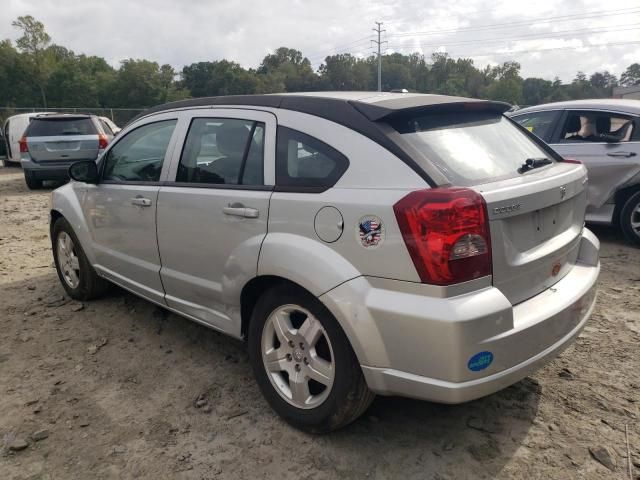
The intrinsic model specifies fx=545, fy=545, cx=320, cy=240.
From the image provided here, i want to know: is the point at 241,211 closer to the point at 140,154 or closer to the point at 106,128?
the point at 140,154

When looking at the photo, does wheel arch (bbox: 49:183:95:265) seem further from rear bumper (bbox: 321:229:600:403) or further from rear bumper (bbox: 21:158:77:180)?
rear bumper (bbox: 21:158:77:180)

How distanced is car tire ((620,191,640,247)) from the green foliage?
2916cm

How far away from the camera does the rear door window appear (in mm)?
6680

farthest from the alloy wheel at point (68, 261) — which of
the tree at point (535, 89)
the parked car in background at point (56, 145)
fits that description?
the tree at point (535, 89)

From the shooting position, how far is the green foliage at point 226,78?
59906mm

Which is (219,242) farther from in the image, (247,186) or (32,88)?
(32,88)

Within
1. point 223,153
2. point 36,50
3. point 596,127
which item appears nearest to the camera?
point 223,153

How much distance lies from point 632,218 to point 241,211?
4884 millimetres

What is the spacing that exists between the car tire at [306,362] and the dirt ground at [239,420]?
16 cm

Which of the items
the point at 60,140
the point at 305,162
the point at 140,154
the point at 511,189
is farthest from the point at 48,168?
the point at 511,189

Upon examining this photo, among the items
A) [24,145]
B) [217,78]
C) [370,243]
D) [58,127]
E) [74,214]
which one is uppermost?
[217,78]

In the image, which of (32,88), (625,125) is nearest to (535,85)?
(32,88)

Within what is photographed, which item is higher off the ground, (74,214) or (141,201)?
(141,201)

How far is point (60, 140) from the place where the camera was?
38.7ft
